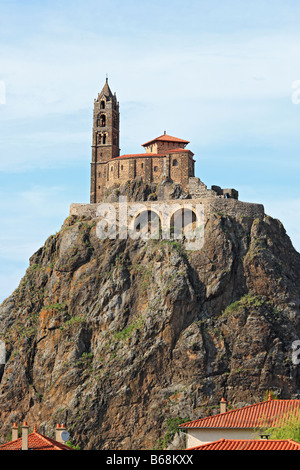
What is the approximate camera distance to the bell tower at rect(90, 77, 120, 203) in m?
126

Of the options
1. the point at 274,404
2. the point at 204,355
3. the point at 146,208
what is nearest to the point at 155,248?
the point at 146,208

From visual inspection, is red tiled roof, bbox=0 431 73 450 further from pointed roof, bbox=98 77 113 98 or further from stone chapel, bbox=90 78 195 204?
pointed roof, bbox=98 77 113 98

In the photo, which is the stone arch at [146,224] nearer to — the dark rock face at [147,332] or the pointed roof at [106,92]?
the dark rock face at [147,332]

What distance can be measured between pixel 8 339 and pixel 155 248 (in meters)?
23.3

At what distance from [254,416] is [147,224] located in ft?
182

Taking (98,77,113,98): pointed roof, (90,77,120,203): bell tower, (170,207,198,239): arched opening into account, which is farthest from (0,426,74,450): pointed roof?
(98,77,113,98): pointed roof

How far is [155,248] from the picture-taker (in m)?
113

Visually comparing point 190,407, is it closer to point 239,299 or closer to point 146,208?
point 239,299

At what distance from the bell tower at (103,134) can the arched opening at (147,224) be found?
414 inches
